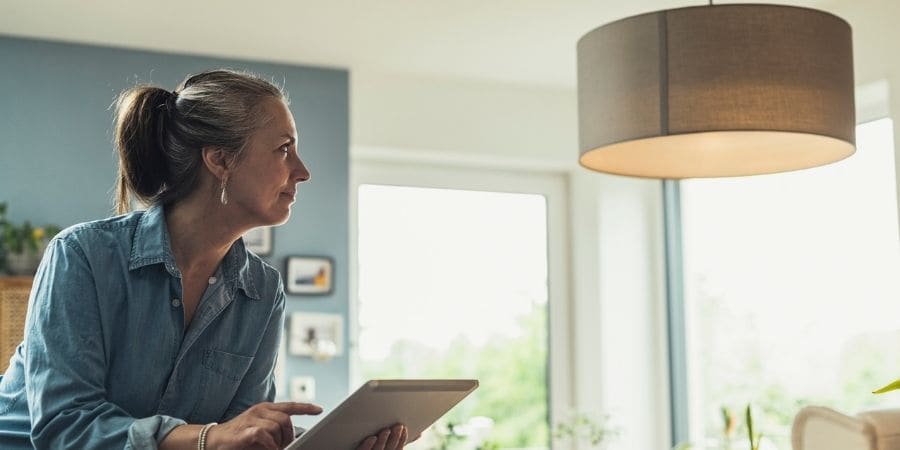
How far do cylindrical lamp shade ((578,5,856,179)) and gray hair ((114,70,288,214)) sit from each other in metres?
0.88

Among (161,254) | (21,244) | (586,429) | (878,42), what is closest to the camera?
(161,254)

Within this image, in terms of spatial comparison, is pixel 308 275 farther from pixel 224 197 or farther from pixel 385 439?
pixel 385 439

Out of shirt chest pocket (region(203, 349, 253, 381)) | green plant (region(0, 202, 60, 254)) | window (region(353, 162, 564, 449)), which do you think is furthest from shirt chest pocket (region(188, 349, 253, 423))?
window (region(353, 162, 564, 449))

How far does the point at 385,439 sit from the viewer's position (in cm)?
168

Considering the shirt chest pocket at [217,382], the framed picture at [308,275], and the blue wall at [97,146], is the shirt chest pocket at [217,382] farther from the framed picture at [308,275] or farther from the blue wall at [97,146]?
the framed picture at [308,275]

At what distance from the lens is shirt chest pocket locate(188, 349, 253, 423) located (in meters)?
1.75

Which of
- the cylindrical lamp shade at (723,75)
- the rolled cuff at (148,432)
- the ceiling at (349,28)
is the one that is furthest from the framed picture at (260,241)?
the rolled cuff at (148,432)

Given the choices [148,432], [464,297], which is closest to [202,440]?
[148,432]

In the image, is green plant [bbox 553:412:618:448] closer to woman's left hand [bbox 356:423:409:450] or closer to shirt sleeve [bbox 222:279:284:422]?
shirt sleeve [bbox 222:279:284:422]

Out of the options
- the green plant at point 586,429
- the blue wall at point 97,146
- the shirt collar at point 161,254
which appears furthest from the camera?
the green plant at point 586,429

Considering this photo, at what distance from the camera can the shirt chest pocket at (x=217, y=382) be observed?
5.73 feet

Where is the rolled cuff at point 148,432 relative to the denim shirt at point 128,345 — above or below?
below

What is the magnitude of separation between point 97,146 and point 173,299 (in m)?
2.73

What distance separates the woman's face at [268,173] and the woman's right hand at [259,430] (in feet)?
1.21
